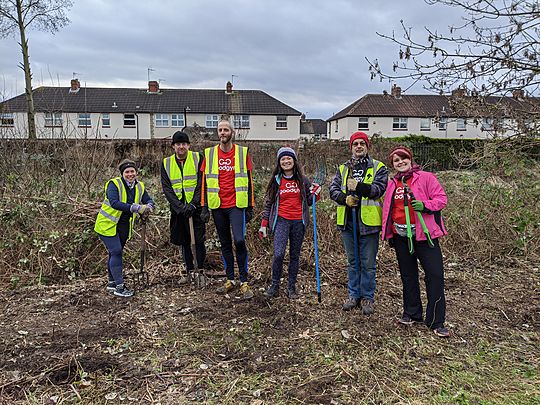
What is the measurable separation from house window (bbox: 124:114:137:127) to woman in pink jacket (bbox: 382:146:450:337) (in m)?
32.9

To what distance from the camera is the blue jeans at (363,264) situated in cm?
424

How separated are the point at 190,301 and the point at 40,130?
493cm

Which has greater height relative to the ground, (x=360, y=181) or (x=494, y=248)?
(x=360, y=181)

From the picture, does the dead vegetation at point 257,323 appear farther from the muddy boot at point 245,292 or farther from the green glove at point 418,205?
the green glove at point 418,205

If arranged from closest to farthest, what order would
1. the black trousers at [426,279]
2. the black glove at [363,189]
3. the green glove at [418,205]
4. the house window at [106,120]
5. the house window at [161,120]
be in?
the green glove at [418,205]
the black trousers at [426,279]
the black glove at [363,189]
the house window at [106,120]
the house window at [161,120]

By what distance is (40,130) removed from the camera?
25.1 feet

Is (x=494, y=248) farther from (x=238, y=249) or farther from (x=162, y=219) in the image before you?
(x=162, y=219)

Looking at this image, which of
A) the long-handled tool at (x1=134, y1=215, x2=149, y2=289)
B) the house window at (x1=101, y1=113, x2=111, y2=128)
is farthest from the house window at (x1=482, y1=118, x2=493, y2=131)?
the house window at (x1=101, y1=113, x2=111, y2=128)

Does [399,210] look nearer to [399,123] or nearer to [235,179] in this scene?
[235,179]

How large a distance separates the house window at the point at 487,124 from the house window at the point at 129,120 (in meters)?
32.2

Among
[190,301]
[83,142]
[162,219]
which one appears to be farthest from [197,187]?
[83,142]

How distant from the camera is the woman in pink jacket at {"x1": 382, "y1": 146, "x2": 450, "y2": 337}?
3783 millimetres

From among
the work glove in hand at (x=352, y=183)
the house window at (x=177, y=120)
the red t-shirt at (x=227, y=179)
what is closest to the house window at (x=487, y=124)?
the work glove in hand at (x=352, y=183)

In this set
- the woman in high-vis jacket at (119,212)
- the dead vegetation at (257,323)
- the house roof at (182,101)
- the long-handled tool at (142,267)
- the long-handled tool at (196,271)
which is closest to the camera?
the dead vegetation at (257,323)
